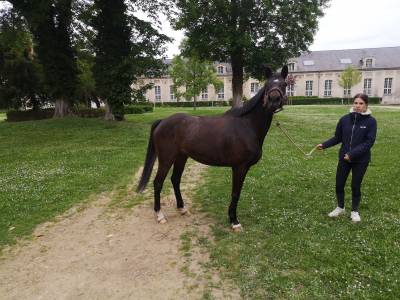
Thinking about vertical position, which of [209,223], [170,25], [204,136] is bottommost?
[209,223]

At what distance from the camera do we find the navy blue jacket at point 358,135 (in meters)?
5.80

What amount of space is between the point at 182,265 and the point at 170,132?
114 inches

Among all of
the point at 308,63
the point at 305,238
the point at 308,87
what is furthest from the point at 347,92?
the point at 305,238

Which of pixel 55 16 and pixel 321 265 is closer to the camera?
pixel 321 265

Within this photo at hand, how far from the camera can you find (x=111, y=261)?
4.97m

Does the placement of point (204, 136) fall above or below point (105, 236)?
above

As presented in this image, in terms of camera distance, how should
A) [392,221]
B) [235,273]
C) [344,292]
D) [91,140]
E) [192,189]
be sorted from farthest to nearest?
[91,140] < [192,189] < [392,221] < [235,273] < [344,292]

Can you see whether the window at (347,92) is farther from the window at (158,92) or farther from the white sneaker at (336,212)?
the white sneaker at (336,212)

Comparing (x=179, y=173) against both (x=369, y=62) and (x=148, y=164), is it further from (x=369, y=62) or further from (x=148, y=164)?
(x=369, y=62)

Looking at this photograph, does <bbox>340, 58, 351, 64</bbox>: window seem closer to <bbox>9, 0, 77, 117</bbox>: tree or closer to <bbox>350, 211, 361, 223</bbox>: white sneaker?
<bbox>9, 0, 77, 117</bbox>: tree

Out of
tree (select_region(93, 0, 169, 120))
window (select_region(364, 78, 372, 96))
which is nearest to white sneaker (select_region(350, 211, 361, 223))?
tree (select_region(93, 0, 169, 120))

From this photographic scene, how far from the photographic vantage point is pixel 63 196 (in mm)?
8148

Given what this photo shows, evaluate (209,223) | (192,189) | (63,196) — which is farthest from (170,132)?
(63,196)

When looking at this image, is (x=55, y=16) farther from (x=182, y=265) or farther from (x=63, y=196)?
(x=182, y=265)
